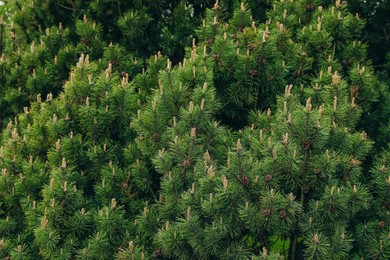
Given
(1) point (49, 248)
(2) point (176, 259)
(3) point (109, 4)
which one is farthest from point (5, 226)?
(3) point (109, 4)

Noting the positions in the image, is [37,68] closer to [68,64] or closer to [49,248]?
[68,64]

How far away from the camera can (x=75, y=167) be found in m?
5.89

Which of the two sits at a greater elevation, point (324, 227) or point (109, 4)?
point (109, 4)

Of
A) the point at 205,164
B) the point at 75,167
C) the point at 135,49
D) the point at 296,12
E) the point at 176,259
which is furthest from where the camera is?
the point at 135,49

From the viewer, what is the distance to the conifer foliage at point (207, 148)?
504 cm

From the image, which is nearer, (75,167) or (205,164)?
(205,164)

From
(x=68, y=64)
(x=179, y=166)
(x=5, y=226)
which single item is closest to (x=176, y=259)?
(x=179, y=166)

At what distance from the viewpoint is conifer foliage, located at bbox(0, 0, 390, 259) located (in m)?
5.04

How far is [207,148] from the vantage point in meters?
5.40

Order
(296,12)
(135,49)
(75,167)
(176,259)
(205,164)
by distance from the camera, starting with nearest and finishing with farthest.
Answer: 1. (205,164)
2. (176,259)
3. (75,167)
4. (296,12)
5. (135,49)

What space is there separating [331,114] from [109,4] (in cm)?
327

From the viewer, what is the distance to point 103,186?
576cm

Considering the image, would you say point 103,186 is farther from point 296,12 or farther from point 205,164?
point 296,12

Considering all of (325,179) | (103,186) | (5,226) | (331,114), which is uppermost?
(331,114)
